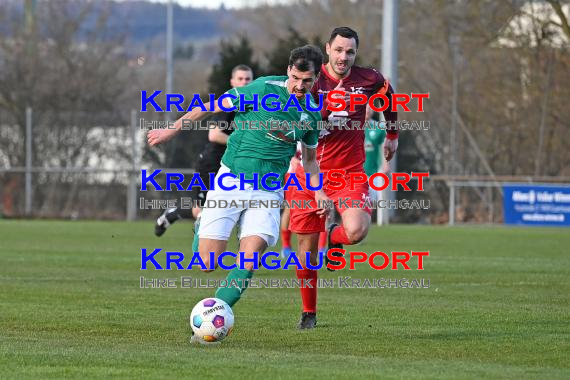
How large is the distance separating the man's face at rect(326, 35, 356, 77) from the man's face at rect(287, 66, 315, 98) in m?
1.14

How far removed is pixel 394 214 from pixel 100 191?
8077 mm

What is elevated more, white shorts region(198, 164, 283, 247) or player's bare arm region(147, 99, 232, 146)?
player's bare arm region(147, 99, 232, 146)

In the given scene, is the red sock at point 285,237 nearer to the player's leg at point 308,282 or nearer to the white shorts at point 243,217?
the player's leg at point 308,282

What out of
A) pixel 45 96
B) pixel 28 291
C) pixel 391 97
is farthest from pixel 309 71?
pixel 45 96

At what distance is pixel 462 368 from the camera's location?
266 inches

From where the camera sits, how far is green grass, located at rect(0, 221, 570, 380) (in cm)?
672

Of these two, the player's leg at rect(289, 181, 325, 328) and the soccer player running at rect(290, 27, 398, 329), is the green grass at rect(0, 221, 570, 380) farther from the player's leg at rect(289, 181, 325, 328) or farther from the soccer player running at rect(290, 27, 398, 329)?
the soccer player running at rect(290, 27, 398, 329)

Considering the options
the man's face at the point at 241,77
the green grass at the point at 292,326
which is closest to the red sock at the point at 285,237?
the green grass at the point at 292,326

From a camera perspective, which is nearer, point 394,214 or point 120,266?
point 120,266

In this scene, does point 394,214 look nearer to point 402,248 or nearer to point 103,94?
point 103,94

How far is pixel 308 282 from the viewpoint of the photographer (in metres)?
9.18

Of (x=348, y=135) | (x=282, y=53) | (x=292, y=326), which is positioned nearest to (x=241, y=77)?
(x=348, y=135)

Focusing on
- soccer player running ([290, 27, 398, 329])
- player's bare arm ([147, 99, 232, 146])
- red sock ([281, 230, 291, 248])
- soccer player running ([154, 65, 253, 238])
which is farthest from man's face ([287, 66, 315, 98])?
red sock ([281, 230, 291, 248])

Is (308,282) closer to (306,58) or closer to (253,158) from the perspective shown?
(253,158)
